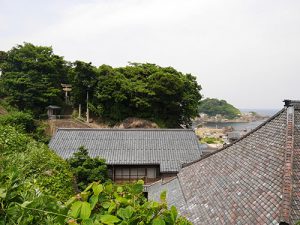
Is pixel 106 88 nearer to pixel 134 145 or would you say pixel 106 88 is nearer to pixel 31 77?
pixel 31 77

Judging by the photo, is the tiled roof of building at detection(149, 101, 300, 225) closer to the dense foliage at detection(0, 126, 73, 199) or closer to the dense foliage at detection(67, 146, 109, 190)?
the dense foliage at detection(0, 126, 73, 199)

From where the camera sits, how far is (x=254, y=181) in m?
8.64

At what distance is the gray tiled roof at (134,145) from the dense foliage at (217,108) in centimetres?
13728

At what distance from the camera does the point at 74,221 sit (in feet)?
6.75

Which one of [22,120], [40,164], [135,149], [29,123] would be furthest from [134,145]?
[40,164]

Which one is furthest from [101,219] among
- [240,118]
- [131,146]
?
[240,118]

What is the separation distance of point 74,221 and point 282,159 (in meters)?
7.85

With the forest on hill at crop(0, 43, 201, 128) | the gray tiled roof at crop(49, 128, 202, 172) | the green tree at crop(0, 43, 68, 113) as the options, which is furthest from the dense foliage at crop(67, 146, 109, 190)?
the green tree at crop(0, 43, 68, 113)

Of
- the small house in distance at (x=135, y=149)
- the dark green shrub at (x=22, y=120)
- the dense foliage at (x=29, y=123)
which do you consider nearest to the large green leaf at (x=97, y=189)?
the small house in distance at (x=135, y=149)

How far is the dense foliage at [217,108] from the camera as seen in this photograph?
526 ft

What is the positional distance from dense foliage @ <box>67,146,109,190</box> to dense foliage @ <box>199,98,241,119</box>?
14650 cm

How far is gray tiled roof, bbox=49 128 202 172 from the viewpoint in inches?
894

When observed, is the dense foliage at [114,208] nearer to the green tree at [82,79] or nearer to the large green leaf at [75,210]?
the large green leaf at [75,210]

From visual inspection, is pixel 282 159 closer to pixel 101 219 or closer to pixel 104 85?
pixel 101 219
